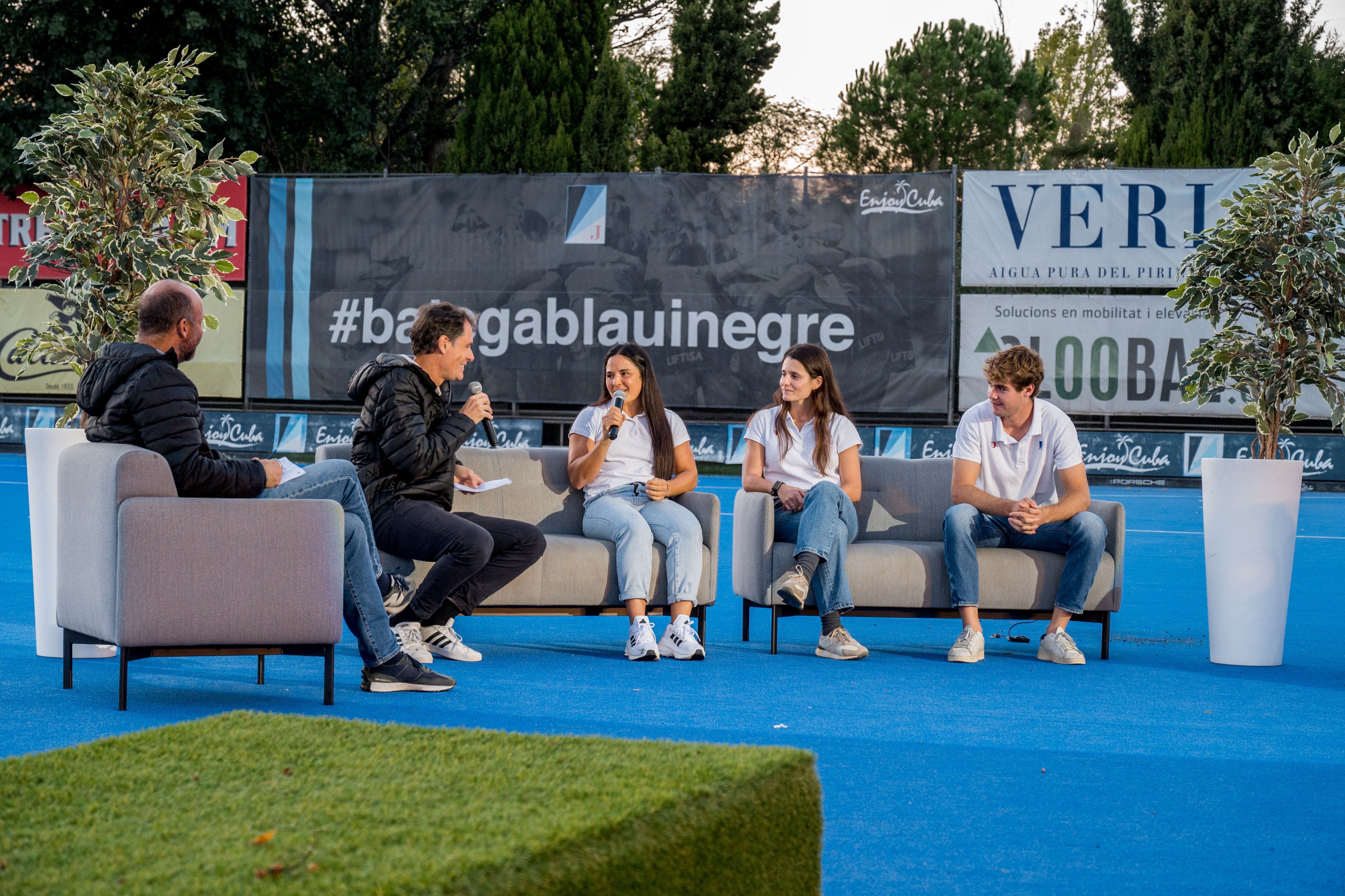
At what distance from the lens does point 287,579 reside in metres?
3.95

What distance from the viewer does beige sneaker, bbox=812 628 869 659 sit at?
16.5 feet

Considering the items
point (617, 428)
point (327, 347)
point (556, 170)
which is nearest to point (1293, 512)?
point (617, 428)

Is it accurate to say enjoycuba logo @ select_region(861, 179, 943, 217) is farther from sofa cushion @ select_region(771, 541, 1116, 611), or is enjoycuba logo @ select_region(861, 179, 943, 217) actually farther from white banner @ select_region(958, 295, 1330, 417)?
sofa cushion @ select_region(771, 541, 1116, 611)

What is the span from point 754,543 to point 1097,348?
28.9 feet

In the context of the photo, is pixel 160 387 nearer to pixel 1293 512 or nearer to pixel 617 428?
pixel 617 428

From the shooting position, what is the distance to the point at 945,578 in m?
5.20

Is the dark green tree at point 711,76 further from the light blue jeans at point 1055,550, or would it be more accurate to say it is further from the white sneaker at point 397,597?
the white sneaker at point 397,597

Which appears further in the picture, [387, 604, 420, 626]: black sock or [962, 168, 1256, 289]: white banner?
[962, 168, 1256, 289]: white banner

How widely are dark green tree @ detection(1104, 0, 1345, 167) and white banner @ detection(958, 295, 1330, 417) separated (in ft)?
22.0

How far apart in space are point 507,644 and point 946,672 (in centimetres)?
174

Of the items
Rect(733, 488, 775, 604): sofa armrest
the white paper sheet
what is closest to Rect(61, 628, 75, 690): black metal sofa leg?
the white paper sheet

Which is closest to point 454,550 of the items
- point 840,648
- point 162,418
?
point 162,418

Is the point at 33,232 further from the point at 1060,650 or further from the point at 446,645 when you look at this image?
the point at 1060,650

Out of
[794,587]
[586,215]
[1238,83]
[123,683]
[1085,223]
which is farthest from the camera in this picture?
[1238,83]
